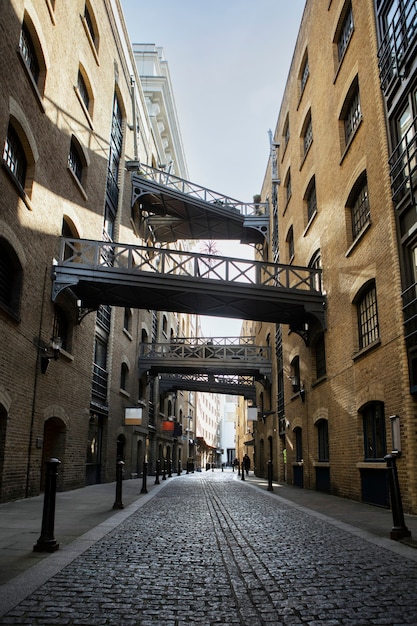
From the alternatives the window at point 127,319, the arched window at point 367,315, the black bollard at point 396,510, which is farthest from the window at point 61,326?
the black bollard at point 396,510

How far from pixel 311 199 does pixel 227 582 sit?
605 inches

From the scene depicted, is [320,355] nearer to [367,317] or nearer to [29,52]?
[367,317]

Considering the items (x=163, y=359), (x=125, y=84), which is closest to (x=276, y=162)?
(x=125, y=84)

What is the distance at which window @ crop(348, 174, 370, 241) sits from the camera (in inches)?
494

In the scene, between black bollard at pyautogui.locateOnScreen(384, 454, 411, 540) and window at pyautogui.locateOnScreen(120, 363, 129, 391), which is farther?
window at pyautogui.locateOnScreen(120, 363, 129, 391)

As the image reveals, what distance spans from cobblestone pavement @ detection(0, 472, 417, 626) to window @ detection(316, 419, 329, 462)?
8123mm

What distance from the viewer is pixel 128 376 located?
23234 millimetres

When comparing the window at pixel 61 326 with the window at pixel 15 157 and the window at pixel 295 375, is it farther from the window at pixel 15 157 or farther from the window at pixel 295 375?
the window at pixel 295 375

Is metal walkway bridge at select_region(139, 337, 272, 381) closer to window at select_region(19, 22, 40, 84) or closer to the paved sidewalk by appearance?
the paved sidewalk

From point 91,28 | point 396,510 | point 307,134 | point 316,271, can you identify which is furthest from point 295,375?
point 91,28

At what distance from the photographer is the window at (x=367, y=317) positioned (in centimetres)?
1182

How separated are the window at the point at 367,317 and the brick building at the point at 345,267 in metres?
0.04

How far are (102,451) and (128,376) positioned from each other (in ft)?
16.1

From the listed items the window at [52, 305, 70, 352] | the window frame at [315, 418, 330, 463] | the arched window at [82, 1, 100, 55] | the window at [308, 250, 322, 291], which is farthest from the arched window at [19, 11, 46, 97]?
the window frame at [315, 418, 330, 463]
